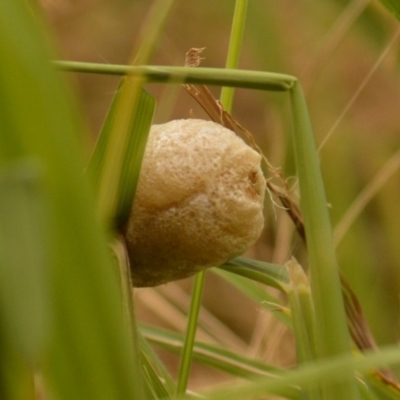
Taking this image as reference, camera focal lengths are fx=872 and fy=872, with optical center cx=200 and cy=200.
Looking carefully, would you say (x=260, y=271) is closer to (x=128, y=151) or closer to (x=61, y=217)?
(x=128, y=151)

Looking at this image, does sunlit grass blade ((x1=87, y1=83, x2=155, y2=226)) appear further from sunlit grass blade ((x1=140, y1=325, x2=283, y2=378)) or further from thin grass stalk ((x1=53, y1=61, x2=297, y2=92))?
sunlit grass blade ((x1=140, y1=325, x2=283, y2=378))

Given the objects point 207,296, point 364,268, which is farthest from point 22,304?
point 207,296

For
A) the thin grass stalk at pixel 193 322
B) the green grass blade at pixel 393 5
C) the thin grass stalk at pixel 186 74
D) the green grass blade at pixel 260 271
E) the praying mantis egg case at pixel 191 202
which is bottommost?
the thin grass stalk at pixel 193 322

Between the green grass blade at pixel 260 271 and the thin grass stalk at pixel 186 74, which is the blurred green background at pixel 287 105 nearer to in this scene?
the green grass blade at pixel 260 271

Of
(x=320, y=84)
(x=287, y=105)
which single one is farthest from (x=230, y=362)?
(x=320, y=84)

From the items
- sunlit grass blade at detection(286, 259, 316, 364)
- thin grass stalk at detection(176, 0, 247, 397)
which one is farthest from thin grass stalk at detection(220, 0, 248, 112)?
sunlit grass blade at detection(286, 259, 316, 364)

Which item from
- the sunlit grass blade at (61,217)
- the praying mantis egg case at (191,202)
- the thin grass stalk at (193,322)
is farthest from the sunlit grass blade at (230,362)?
the sunlit grass blade at (61,217)

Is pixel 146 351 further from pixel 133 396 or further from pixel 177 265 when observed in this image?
pixel 133 396
